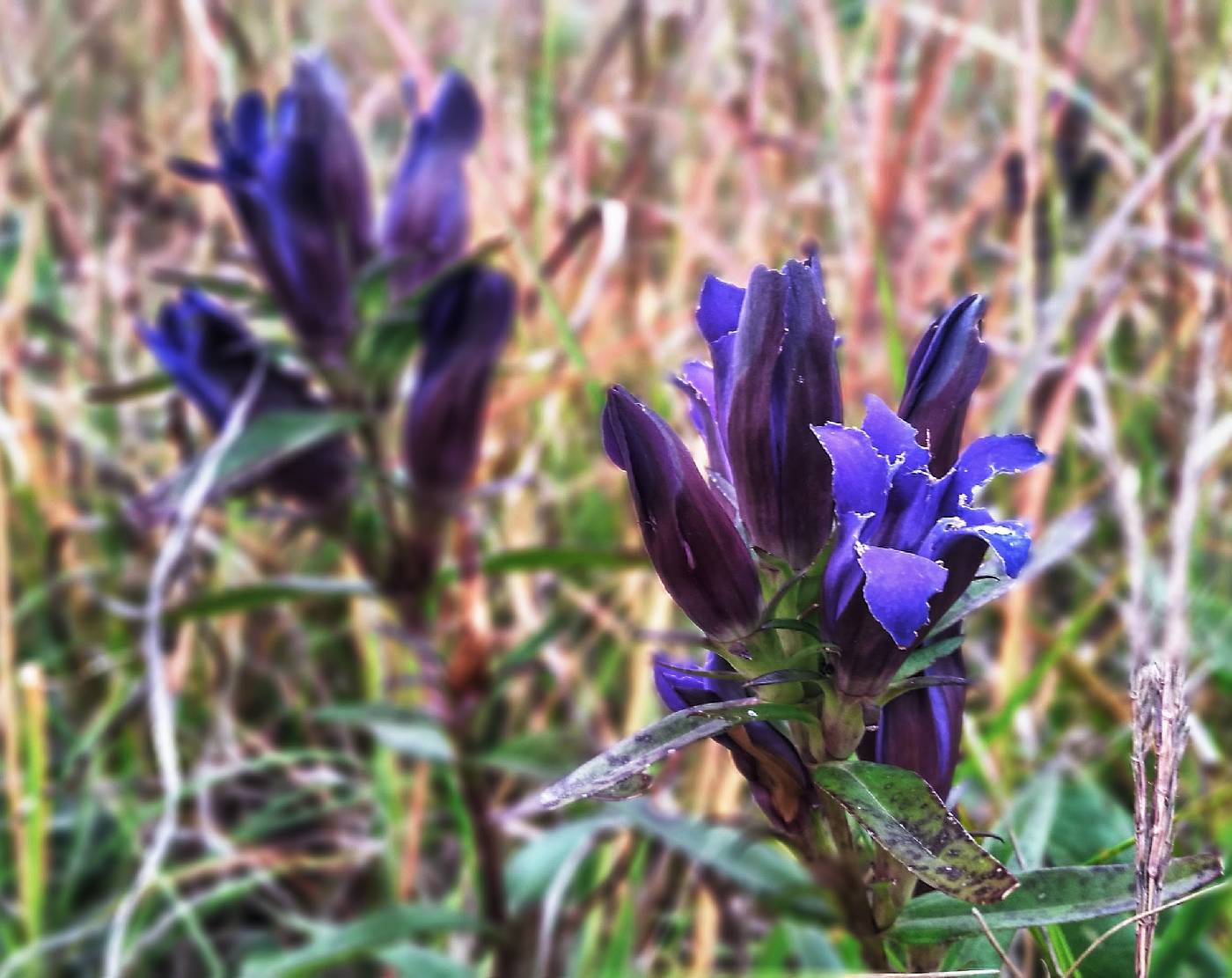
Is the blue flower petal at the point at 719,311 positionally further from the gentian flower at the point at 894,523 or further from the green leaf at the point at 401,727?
the green leaf at the point at 401,727

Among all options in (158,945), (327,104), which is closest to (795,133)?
(327,104)

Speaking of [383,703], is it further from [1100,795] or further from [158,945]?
[1100,795]

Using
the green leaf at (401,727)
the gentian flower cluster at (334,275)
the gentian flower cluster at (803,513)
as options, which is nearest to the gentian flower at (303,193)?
the gentian flower cluster at (334,275)

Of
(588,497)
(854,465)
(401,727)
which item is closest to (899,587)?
(854,465)

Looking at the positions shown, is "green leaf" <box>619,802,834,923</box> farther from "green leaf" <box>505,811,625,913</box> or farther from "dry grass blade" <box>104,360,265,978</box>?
"dry grass blade" <box>104,360,265,978</box>

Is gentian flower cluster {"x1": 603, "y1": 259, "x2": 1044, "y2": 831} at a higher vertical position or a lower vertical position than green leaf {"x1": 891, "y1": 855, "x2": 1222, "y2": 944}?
higher

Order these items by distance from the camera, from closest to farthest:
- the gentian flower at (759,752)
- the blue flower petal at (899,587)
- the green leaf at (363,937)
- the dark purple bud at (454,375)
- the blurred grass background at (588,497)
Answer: the blue flower petal at (899,587) → the gentian flower at (759,752) → the green leaf at (363,937) → the blurred grass background at (588,497) → the dark purple bud at (454,375)

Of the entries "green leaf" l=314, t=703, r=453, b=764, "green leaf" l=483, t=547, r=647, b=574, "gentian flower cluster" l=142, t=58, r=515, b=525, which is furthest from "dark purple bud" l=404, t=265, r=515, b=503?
"green leaf" l=314, t=703, r=453, b=764
